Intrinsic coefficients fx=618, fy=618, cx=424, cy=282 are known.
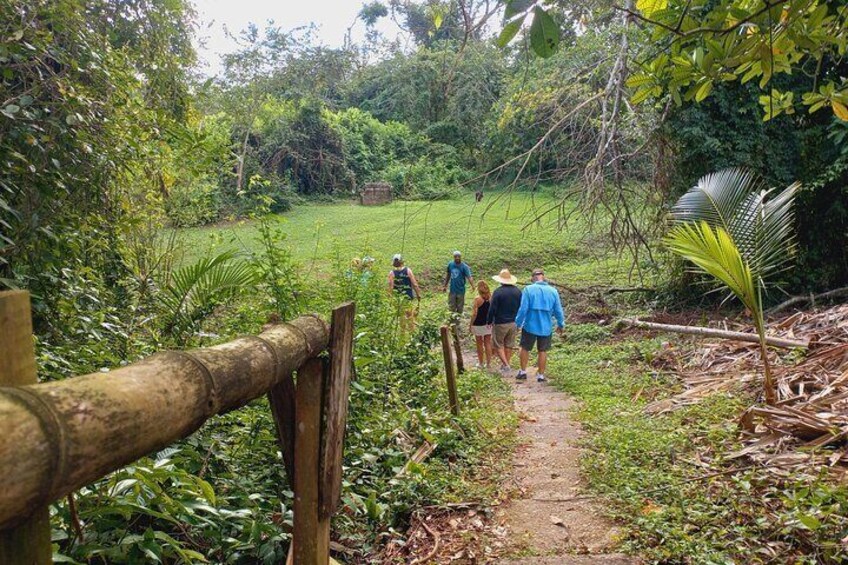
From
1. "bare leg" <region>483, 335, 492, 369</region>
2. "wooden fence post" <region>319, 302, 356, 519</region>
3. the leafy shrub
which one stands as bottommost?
"bare leg" <region>483, 335, 492, 369</region>

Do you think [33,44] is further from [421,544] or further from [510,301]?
[510,301]

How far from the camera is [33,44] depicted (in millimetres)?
3947

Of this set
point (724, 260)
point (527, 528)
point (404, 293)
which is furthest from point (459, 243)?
point (527, 528)

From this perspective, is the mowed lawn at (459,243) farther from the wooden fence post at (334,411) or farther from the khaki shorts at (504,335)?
the wooden fence post at (334,411)

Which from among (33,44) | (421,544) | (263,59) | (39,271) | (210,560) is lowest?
(421,544)

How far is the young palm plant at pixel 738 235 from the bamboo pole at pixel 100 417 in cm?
435

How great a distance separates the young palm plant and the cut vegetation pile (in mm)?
281

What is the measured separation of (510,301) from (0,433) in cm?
816

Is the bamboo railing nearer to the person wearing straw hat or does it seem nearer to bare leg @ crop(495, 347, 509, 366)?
the person wearing straw hat

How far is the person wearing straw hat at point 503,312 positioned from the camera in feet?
28.7

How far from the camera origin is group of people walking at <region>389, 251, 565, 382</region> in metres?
8.21

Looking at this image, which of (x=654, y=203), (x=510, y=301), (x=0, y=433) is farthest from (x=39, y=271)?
(x=654, y=203)

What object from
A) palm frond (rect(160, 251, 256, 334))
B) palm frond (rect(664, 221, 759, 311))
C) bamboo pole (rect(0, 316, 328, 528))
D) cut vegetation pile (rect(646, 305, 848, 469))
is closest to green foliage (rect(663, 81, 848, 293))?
cut vegetation pile (rect(646, 305, 848, 469))

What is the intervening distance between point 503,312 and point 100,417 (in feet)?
26.2
